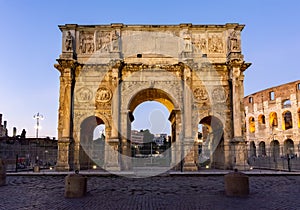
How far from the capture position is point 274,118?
43.8 meters

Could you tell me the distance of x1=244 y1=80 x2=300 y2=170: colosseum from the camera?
3900 cm

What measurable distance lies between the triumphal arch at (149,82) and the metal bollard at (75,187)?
10297mm

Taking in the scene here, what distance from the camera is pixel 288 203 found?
7.21 m

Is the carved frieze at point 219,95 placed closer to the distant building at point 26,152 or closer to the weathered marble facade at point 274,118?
the distant building at point 26,152

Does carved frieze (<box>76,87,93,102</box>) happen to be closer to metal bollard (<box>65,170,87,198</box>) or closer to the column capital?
the column capital

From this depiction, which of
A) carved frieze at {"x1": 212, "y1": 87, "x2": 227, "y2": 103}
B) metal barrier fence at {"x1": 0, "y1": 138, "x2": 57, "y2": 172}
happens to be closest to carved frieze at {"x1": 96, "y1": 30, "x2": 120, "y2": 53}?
carved frieze at {"x1": 212, "y1": 87, "x2": 227, "y2": 103}

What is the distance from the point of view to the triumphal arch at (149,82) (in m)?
19.4

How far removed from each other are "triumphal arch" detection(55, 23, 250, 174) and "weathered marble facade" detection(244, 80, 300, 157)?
1909cm

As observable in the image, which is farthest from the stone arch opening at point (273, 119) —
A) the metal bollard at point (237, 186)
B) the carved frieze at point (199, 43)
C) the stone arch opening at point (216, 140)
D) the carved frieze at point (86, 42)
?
the metal bollard at point (237, 186)

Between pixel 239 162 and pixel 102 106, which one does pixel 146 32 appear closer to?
pixel 102 106

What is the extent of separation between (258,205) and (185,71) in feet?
44.8

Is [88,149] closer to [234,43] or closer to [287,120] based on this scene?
[234,43]

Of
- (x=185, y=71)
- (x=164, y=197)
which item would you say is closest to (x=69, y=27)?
(x=185, y=71)

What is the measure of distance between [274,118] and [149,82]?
1191 inches
